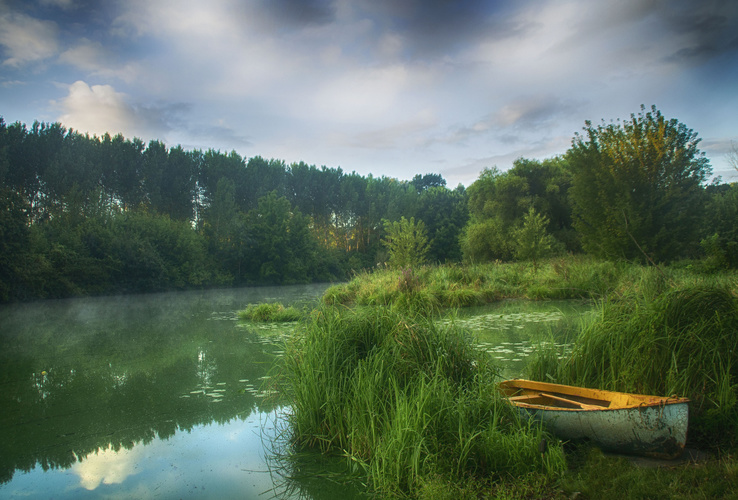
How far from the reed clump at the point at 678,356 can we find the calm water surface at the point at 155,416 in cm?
104

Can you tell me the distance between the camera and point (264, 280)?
3728cm

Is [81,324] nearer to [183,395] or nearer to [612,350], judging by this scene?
[183,395]

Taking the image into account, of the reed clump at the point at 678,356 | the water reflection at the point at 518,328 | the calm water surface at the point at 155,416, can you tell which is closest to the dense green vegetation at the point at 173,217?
the calm water surface at the point at 155,416

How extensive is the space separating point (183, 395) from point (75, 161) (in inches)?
1205

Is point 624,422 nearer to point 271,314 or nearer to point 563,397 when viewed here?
point 563,397

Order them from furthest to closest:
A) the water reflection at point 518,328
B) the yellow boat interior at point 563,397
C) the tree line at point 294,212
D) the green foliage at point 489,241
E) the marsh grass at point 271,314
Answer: the green foliage at point 489,241, the tree line at point 294,212, the marsh grass at point 271,314, the water reflection at point 518,328, the yellow boat interior at point 563,397

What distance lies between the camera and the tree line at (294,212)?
15.5m

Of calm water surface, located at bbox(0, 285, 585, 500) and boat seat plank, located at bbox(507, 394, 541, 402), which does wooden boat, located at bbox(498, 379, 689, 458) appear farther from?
calm water surface, located at bbox(0, 285, 585, 500)

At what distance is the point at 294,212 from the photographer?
41.7m

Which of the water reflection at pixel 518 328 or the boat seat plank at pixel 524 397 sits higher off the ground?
the boat seat plank at pixel 524 397

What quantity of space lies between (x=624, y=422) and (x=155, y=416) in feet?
15.6

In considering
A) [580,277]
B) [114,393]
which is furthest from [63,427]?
[580,277]

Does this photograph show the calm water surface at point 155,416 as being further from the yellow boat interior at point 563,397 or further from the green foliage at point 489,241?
the green foliage at point 489,241

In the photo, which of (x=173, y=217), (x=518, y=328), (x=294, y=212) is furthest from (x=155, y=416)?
(x=294, y=212)
